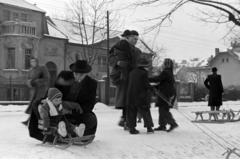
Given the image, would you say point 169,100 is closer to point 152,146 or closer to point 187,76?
point 152,146

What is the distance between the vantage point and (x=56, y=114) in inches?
222

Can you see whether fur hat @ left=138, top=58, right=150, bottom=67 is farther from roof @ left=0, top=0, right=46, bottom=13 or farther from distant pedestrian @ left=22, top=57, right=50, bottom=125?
roof @ left=0, top=0, right=46, bottom=13

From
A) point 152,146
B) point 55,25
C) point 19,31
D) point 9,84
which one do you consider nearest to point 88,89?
point 152,146

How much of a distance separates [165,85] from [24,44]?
83.3ft

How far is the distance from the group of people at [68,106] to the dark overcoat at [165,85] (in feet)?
8.91

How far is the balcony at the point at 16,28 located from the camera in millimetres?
31203

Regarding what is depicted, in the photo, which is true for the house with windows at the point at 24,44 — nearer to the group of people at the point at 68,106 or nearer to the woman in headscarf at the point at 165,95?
the woman in headscarf at the point at 165,95

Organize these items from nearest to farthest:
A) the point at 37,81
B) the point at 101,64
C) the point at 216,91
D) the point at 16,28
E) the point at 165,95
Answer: the point at 165,95
the point at 37,81
the point at 216,91
the point at 16,28
the point at 101,64

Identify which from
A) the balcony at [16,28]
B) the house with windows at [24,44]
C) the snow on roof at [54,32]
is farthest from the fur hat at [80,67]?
the snow on roof at [54,32]

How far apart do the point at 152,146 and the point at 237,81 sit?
183 feet

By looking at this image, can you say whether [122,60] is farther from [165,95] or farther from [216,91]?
[216,91]

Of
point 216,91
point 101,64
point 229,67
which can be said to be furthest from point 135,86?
point 229,67

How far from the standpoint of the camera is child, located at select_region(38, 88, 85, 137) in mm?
5520

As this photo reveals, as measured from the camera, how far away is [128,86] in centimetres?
792
